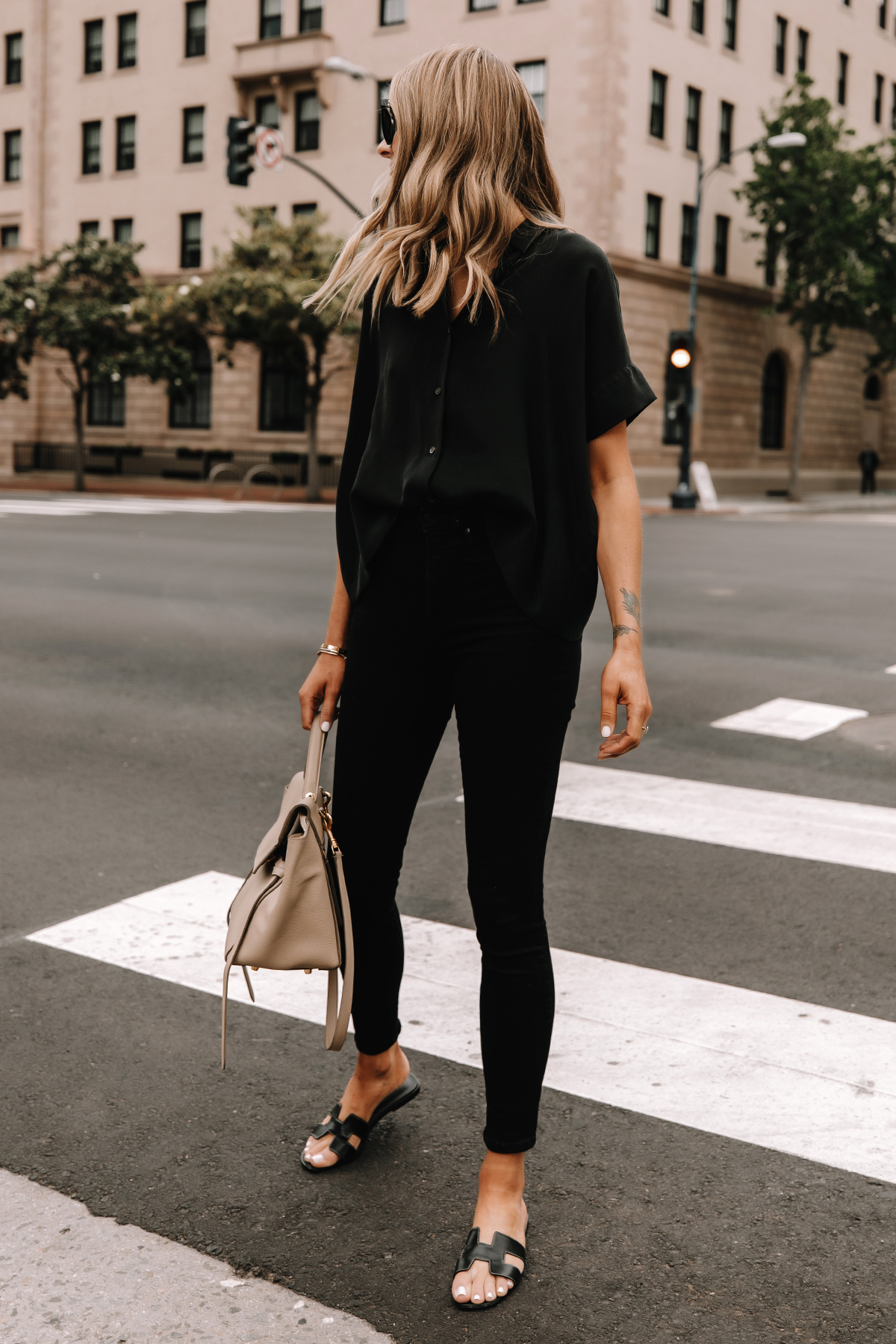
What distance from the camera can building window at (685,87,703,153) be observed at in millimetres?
38969

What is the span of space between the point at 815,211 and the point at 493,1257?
38.5 meters

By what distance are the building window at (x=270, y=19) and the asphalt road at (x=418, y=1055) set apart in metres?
37.0

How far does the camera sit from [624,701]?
253cm

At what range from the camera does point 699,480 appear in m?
32.1

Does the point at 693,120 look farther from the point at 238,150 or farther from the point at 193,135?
the point at 238,150

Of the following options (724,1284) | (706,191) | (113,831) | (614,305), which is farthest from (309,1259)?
(706,191)

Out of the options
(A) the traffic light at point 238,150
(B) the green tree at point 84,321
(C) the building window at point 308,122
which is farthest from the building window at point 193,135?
(A) the traffic light at point 238,150

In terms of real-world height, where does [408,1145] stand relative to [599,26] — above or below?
below

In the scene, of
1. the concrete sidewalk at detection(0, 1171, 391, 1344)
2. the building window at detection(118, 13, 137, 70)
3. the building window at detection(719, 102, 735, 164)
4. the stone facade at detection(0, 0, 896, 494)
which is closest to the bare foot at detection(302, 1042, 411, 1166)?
the concrete sidewalk at detection(0, 1171, 391, 1344)

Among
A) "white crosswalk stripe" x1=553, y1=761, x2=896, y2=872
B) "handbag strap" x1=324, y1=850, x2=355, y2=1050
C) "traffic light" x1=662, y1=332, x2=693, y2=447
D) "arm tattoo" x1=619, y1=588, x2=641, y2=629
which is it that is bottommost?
"white crosswalk stripe" x1=553, y1=761, x2=896, y2=872

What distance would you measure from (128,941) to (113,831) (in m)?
1.23

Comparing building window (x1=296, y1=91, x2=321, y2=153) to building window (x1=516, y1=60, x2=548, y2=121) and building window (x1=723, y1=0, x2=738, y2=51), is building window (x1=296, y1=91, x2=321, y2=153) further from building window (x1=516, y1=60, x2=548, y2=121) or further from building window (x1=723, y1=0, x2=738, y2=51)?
building window (x1=723, y1=0, x2=738, y2=51)

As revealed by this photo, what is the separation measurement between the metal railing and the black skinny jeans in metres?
35.8

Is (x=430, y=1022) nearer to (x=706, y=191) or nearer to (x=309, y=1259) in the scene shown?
(x=309, y=1259)
